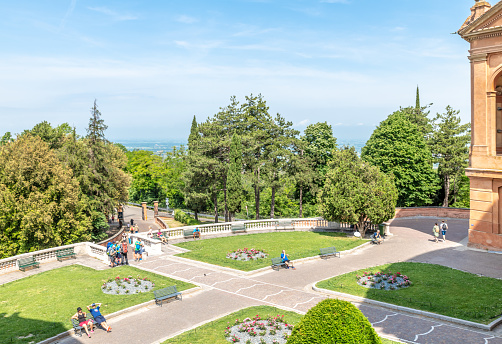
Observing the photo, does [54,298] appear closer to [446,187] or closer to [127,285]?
[127,285]

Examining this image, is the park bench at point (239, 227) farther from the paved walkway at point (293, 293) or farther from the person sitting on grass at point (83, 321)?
the person sitting on grass at point (83, 321)

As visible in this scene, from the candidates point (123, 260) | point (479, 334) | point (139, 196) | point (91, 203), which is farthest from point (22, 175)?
point (139, 196)

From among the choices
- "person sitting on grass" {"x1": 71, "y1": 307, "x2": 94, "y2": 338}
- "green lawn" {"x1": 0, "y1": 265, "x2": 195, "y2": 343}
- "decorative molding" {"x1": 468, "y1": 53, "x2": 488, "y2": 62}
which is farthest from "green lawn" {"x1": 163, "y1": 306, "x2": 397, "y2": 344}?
"decorative molding" {"x1": 468, "y1": 53, "x2": 488, "y2": 62}

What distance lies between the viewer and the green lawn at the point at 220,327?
1444 centimetres

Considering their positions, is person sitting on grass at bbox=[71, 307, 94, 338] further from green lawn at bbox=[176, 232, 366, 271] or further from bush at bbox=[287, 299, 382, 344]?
bush at bbox=[287, 299, 382, 344]

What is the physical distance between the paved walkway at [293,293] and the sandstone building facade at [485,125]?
2216 millimetres

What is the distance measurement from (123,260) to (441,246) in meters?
22.5

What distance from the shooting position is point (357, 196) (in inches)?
1208

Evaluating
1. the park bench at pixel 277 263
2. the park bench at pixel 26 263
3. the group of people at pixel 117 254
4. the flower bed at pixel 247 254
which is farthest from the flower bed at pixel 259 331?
the park bench at pixel 26 263

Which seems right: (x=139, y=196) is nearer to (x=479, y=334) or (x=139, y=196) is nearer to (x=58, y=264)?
(x=58, y=264)

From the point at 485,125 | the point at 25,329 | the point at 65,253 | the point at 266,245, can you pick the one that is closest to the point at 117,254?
the point at 65,253

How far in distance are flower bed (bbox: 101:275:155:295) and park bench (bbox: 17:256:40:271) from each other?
6704 mm

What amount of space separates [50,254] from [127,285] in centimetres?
864

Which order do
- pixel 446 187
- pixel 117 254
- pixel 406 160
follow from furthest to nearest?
pixel 446 187
pixel 406 160
pixel 117 254
